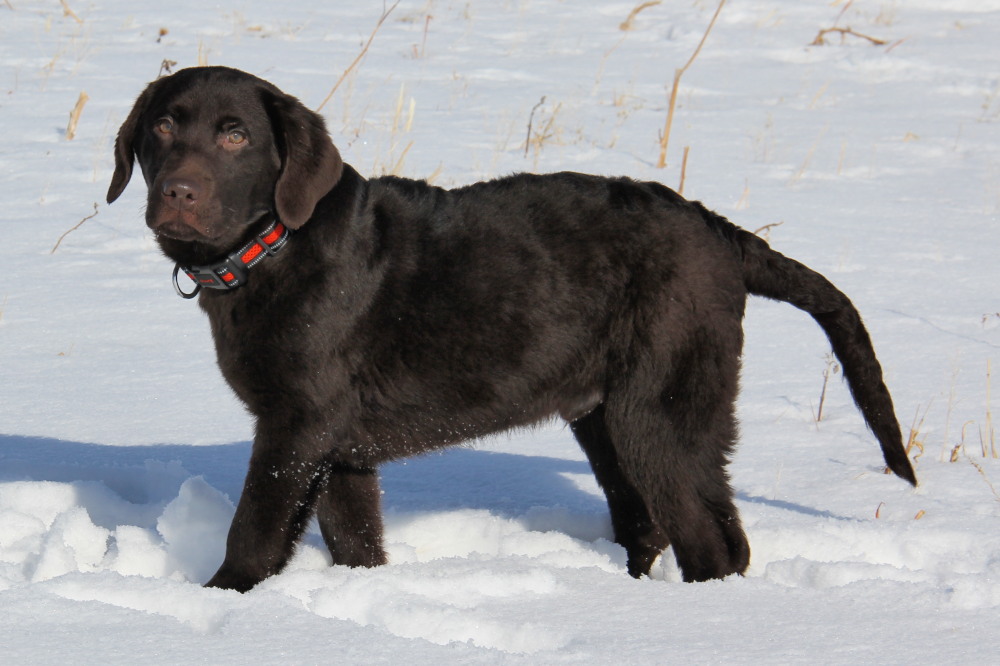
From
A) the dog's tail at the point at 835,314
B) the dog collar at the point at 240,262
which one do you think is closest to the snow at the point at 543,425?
the dog's tail at the point at 835,314

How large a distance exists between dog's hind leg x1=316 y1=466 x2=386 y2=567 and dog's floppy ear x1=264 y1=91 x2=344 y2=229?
0.69 m

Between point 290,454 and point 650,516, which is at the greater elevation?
point 290,454

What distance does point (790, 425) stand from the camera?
411 cm

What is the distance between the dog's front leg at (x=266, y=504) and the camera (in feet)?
9.30

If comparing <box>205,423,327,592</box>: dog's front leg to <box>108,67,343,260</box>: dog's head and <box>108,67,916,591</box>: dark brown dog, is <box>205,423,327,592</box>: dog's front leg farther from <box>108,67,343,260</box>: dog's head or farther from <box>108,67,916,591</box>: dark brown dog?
<box>108,67,343,260</box>: dog's head

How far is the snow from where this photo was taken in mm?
2441

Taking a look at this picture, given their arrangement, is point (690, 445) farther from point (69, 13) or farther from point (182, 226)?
point (69, 13)

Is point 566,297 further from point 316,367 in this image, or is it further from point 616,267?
point 316,367

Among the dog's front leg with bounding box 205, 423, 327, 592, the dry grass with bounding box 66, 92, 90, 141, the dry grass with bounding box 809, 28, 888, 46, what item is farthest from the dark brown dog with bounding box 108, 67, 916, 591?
the dry grass with bounding box 809, 28, 888, 46

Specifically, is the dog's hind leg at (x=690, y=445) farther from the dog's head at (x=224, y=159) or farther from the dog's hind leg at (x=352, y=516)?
the dog's head at (x=224, y=159)

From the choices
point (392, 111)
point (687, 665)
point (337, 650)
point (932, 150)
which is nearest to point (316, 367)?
point (337, 650)

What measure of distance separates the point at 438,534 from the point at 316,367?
694 mm

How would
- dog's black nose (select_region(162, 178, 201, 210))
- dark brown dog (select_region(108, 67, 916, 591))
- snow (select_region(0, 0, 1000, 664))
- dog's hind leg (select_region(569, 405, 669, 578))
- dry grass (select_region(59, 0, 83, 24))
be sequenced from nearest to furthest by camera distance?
snow (select_region(0, 0, 1000, 664))
dog's black nose (select_region(162, 178, 201, 210))
dark brown dog (select_region(108, 67, 916, 591))
dog's hind leg (select_region(569, 405, 669, 578))
dry grass (select_region(59, 0, 83, 24))

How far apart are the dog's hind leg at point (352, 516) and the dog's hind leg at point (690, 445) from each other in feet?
2.08
